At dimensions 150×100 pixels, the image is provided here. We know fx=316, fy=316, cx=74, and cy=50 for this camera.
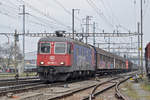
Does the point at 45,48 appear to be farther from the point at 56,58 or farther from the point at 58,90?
the point at 58,90

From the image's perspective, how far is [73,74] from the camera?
79.7 feet

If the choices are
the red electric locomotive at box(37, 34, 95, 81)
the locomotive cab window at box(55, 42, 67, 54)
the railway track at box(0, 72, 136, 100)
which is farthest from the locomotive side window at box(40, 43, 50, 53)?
the railway track at box(0, 72, 136, 100)

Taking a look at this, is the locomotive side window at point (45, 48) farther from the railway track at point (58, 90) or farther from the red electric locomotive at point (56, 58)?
the railway track at point (58, 90)

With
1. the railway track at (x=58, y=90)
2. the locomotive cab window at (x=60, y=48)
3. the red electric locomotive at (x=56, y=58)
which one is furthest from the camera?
the locomotive cab window at (x=60, y=48)

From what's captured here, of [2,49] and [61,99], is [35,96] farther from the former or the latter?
[2,49]

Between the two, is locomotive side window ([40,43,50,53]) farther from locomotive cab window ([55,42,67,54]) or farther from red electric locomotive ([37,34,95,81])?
locomotive cab window ([55,42,67,54])

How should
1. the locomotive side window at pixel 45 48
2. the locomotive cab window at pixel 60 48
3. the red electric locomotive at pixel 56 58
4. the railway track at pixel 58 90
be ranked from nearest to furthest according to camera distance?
1. the railway track at pixel 58 90
2. the red electric locomotive at pixel 56 58
3. the locomotive cab window at pixel 60 48
4. the locomotive side window at pixel 45 48

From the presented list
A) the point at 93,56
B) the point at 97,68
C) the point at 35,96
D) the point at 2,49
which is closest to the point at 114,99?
the point at 35,96

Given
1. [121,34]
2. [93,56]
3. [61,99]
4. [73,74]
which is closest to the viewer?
[61,99]

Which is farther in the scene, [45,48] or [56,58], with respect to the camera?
[45,48]

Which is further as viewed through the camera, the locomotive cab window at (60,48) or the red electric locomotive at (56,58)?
the locomotive cab window at (60,48)

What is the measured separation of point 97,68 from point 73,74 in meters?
10.1

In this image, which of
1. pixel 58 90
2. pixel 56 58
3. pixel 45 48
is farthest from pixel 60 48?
pixel 58 90

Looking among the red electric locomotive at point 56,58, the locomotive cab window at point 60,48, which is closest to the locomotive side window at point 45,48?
the red electric locomotive at point 56,58
